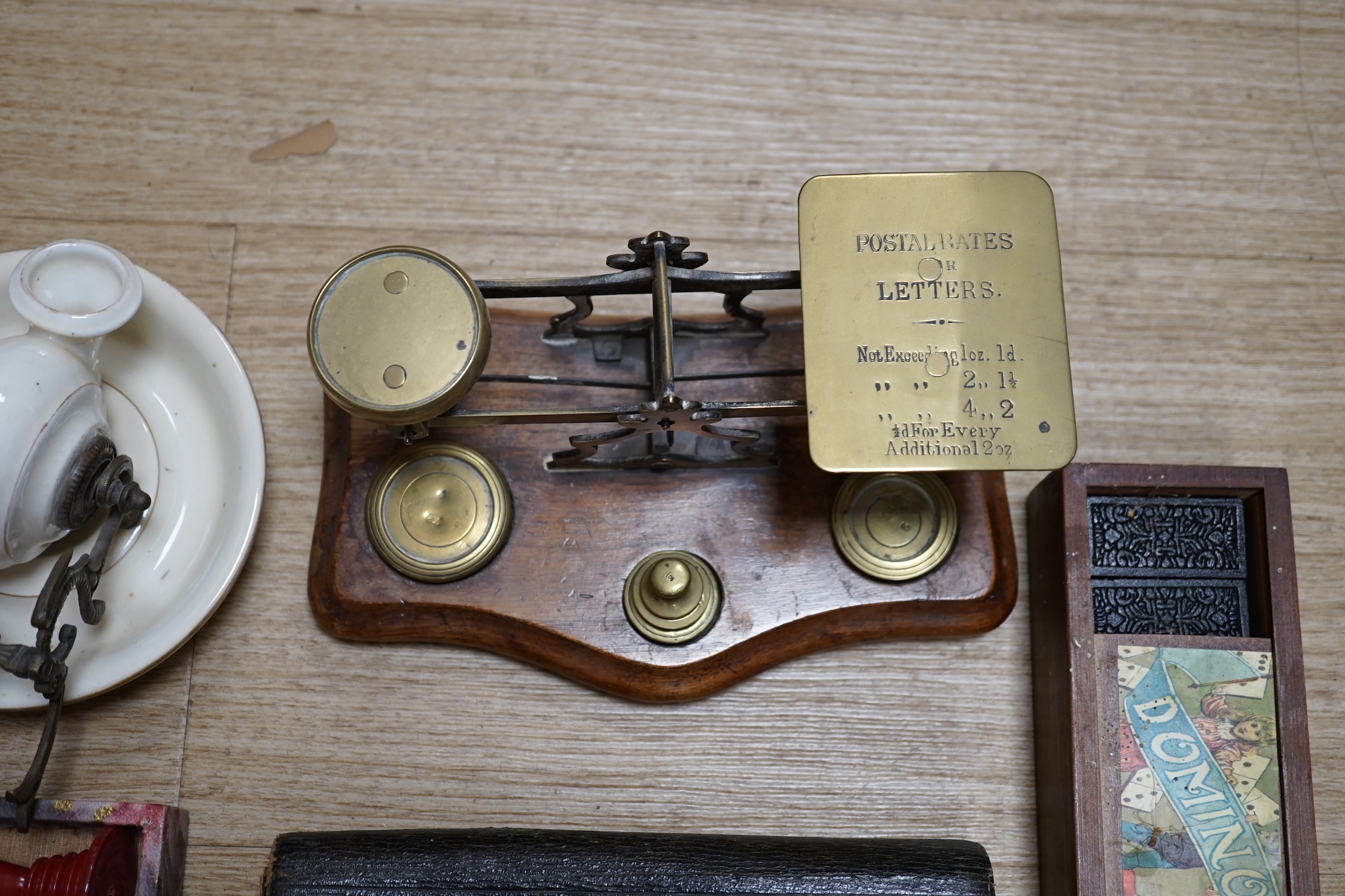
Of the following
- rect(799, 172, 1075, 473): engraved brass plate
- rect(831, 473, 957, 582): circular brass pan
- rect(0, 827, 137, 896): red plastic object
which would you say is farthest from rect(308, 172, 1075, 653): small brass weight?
rect(0, 827, 137, 896): red plastic object

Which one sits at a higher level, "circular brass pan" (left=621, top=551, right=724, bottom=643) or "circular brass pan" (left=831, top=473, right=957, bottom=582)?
"circular brass pan" (left=831, top=473, right=957, bottom=582)

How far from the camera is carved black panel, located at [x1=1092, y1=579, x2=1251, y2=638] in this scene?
960 mm

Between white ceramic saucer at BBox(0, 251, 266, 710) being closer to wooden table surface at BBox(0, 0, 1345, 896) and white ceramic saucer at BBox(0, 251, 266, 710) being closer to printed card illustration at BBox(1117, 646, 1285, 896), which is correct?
wooden table surface at BBox(0, 0, 1345, 896)

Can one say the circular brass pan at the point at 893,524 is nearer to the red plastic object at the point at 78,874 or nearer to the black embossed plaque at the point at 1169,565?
the black embossed plaque at the point at 1169,565

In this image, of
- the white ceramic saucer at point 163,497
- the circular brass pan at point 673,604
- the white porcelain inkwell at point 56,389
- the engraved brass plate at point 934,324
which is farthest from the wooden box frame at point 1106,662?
the white porcelain inkwell at point 56,389

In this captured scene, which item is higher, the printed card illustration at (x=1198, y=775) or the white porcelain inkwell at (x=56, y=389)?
the white porcelain inkwell at (x=56, y=389)

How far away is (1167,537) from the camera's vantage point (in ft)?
3.18

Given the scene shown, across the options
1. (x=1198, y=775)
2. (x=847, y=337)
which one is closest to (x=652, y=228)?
(x=847, y=337)

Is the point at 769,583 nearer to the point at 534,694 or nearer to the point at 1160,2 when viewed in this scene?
the point at 534,694

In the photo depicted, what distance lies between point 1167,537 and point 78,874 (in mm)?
993

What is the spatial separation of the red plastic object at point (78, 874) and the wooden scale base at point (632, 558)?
0.26 meters

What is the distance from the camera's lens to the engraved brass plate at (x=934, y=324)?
832 millimetres

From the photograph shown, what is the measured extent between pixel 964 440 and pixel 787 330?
0.87ft

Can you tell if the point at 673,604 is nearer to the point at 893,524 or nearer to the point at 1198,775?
the point at 893,524
